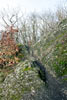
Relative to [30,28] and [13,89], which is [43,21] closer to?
[30,28]

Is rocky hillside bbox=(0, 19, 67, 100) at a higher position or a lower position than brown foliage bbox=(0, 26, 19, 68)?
lower

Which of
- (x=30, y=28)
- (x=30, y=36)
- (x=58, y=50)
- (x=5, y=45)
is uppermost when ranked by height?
(x=5, y=45)

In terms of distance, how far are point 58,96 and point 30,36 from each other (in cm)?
2276

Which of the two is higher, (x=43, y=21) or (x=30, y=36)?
(x=43, y=21)

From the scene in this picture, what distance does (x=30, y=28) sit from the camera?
27.3 metres

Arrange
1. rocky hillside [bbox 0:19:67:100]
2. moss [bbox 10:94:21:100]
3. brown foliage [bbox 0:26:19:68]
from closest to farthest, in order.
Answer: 1. moss [bbox 10:94:21:100]
2. rocky hillside [bbox 0:19:67:100]
3. brown foliage [bbox 0:26:19:68]

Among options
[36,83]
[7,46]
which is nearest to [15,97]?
[36,83]

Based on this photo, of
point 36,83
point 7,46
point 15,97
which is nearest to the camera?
A: point 15,97

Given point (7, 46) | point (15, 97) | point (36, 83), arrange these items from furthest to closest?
point (7, 46) < point (36, 83) < point (15, 97)

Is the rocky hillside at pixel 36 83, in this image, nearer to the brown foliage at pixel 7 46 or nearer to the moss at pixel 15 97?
the moss at pixel 15 97

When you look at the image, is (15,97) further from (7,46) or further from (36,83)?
(7,46)

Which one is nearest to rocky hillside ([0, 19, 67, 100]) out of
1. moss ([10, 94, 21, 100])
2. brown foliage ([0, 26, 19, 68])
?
moss ([10, 94, 21, 100])

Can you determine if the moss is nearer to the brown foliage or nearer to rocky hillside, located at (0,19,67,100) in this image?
rocky hillside, located at (0,19,67,100)

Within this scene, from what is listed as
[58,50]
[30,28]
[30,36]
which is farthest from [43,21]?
[58,50]
